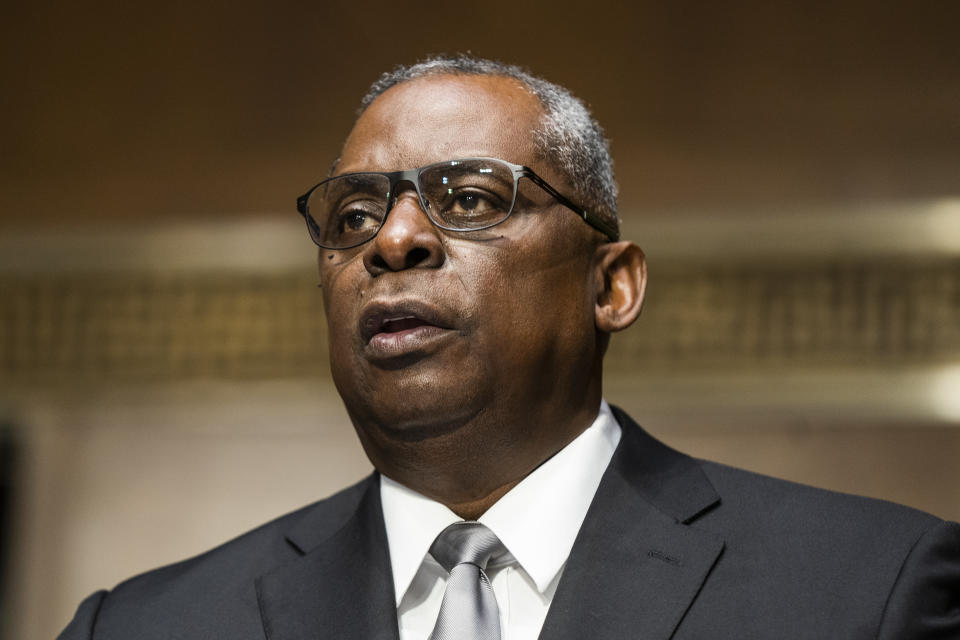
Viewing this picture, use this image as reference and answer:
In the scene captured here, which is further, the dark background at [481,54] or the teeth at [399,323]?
the dark background at [481,54]

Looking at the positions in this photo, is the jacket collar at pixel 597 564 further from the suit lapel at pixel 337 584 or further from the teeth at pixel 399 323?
the teeth at pixel 399 323

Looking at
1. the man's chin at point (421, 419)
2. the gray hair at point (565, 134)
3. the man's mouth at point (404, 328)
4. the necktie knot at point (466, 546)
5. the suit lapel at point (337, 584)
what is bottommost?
the suit lapel at point (337, 584)

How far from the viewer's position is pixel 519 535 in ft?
4.15

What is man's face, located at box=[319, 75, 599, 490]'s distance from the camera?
124cm

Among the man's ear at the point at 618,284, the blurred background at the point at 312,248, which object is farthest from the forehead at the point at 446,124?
the blurred background at the point at 312,248

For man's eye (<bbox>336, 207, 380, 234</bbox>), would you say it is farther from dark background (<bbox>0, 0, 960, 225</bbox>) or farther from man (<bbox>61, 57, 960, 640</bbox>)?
dark background (<bbox>0, 0, 960, 225</bbox>)

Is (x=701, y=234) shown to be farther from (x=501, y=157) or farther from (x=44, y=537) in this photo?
(x=44, y=537)

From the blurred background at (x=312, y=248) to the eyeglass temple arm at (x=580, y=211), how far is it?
1.34m

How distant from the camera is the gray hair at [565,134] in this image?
140 centimetres

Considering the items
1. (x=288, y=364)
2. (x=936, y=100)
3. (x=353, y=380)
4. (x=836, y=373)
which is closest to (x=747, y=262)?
(x=836, y=373)

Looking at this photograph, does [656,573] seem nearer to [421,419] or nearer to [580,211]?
[421,419]

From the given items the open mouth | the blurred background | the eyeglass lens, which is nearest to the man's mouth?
the open mouth

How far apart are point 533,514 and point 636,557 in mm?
125

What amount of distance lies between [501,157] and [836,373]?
1700 millimetres
